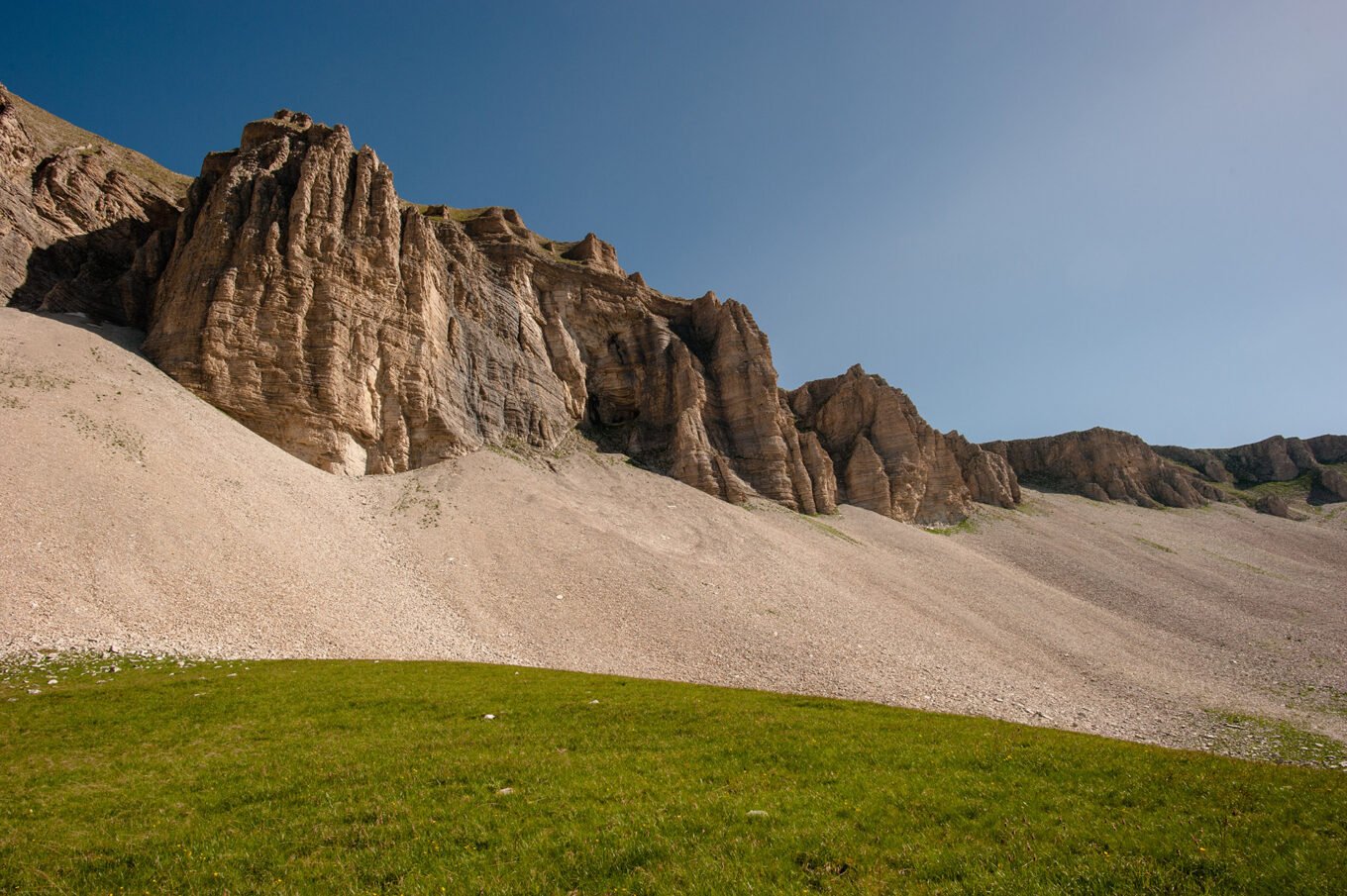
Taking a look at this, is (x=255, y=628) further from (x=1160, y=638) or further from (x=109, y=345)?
(x=1160, y=638)

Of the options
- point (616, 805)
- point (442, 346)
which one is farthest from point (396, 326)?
point (616, 805)

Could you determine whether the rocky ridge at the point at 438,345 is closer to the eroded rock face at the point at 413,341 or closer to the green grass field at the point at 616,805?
the eroded rock face at the point at 413,341

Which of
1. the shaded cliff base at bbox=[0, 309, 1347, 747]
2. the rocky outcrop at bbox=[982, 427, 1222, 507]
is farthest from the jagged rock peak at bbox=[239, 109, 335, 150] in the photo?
the rocky outcrop at bbox=[982, 427, 1222, 507]

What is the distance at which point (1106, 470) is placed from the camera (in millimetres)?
113938

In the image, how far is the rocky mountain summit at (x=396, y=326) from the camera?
44.6 m

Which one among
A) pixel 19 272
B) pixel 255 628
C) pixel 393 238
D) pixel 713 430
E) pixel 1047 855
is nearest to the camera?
pixel 1047 855

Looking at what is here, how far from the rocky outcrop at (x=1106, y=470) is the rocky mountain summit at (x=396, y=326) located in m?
37.2

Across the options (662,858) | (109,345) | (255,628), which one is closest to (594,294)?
(109,345)

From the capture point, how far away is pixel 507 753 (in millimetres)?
11180

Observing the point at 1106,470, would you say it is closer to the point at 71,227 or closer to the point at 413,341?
the point at 413,341

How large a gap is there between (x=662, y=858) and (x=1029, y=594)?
5277 centimetres

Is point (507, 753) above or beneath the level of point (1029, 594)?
above

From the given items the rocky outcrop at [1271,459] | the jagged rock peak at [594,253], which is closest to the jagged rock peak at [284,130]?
the jagged rock peak at [594,253]

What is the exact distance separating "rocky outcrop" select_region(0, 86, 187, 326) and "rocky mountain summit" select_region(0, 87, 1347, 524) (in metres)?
0.18
